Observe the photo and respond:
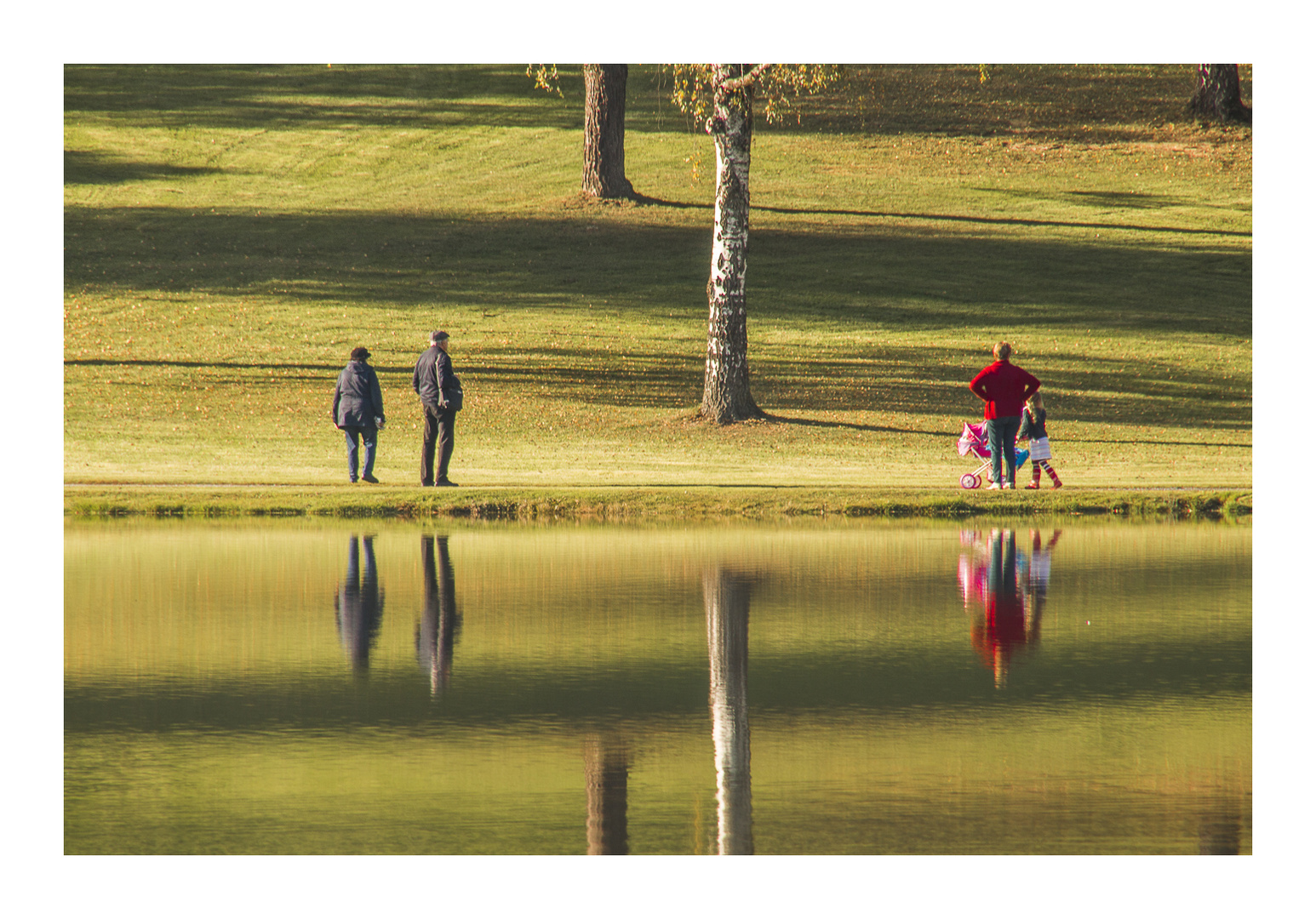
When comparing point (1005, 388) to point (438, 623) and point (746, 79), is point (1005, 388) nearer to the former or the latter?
point (746, 79)

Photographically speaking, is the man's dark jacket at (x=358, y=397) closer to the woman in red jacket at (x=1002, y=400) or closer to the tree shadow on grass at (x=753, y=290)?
the woman in red jacket at (x=1002, y=400)

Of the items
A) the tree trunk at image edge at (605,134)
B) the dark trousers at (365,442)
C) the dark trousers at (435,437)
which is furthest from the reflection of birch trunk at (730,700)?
the tree trunk at image edge at (605,134)

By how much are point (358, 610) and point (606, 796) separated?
4.19 metres

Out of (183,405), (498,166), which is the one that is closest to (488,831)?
(183,405)

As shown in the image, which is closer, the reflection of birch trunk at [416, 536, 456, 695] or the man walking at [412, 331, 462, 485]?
the reflection of birch trunk at [416, 536, 456, 695]

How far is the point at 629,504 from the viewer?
14961 millimetres

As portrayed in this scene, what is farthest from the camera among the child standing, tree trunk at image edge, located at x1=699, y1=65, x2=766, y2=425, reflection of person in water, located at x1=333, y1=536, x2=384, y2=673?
tree trunk at image edge, located at x1=699, y1=65, x2=766, y2=425

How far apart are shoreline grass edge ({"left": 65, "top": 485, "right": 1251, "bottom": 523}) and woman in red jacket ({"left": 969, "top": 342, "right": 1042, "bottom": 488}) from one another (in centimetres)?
106

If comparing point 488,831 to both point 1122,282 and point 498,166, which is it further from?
point 498,166

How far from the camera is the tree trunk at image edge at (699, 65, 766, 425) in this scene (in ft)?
72.2

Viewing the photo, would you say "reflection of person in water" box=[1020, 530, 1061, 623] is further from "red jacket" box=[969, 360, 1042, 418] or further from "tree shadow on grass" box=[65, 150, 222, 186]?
"tree shadow on grass" box=[65, 150, 222, 186]

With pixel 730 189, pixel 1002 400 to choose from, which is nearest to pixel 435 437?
pixel 1002 400

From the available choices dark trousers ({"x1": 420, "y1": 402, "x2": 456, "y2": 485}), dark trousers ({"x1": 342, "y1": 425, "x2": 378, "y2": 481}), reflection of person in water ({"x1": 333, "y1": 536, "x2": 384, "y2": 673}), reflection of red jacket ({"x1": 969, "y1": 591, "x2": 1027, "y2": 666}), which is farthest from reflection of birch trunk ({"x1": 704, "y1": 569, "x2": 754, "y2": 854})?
dark trousers ({"x1": 342, "y1": 425, "x2": 378, "y2": 481})

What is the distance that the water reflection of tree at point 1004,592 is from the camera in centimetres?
900
